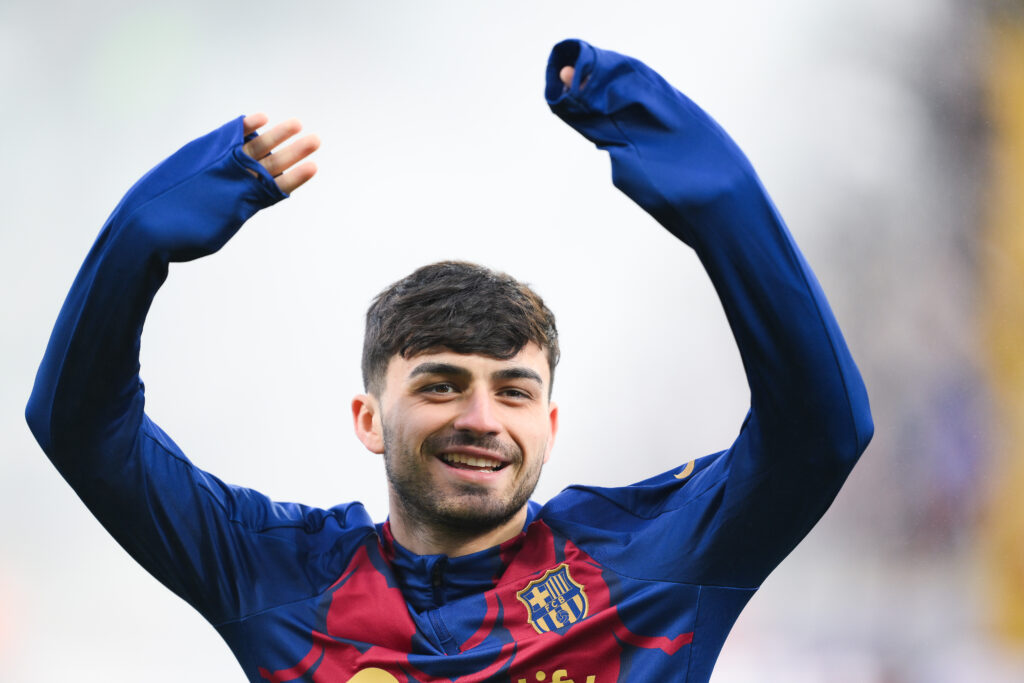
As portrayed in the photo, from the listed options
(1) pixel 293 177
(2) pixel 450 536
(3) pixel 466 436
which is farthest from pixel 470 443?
(1) pixel 293 177

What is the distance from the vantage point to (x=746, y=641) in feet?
6.89

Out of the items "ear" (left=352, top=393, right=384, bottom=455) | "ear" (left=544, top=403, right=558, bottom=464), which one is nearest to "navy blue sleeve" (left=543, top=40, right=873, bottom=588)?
"ear" (left=544, top=403, right=558, bottom=464)

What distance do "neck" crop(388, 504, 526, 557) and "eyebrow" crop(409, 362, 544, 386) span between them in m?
0.18

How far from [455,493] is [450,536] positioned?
0.08 m

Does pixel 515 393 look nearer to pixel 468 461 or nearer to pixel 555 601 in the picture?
pixel 468 461

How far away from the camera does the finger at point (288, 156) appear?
1.06 metres

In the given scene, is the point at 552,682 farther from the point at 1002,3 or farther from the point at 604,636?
the point at 1002,3

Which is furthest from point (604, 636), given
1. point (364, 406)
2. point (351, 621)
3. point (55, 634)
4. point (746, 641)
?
point (55, 634)

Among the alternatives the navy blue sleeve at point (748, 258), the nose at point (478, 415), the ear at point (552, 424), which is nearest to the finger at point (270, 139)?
the navy blue sleeve at point (748, 258)

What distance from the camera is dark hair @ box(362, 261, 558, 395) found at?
125 cm

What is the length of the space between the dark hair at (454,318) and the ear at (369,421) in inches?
0.6

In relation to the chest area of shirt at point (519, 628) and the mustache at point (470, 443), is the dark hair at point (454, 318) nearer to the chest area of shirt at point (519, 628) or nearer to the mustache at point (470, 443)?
the mustache at point (470, 443)

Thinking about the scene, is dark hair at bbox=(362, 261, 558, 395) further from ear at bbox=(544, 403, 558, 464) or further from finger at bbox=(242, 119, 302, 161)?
finger at bbox=(242, 119, 302, 161)

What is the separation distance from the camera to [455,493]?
1.23 meters
